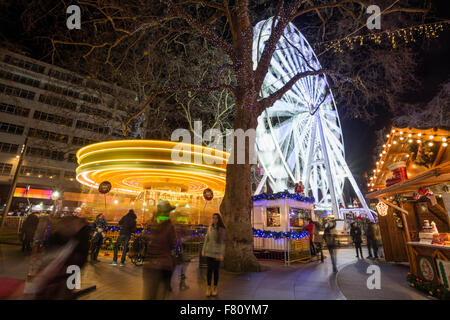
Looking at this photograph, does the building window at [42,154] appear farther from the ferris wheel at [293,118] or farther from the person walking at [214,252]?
the person walking at [214,252]

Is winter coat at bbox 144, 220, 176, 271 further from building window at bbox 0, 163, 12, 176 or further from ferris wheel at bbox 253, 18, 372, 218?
building window at bbox 0, 163, 12, 176

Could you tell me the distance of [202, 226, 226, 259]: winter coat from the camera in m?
4.74

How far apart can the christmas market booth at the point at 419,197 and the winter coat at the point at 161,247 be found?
5.63 metres

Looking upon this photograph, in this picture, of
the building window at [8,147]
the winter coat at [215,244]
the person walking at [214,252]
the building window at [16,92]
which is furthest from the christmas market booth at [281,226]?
the building window at [16,92]

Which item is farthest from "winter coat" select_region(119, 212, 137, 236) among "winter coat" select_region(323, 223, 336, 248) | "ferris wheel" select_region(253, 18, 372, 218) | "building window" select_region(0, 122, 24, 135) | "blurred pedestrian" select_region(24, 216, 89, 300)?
"building window" select_region(0, 122, 24, 135)

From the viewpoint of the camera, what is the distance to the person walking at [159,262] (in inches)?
140

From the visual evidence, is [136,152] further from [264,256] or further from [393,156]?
[393,156]

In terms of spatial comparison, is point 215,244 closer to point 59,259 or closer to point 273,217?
point 59,259

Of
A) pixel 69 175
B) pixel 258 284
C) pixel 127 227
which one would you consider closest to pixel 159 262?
pixel 258 284

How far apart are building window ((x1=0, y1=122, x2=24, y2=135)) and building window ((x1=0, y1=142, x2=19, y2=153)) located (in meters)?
1.96

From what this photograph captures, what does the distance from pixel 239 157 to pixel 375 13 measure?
7145 millimetres

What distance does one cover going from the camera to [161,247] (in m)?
3.74
